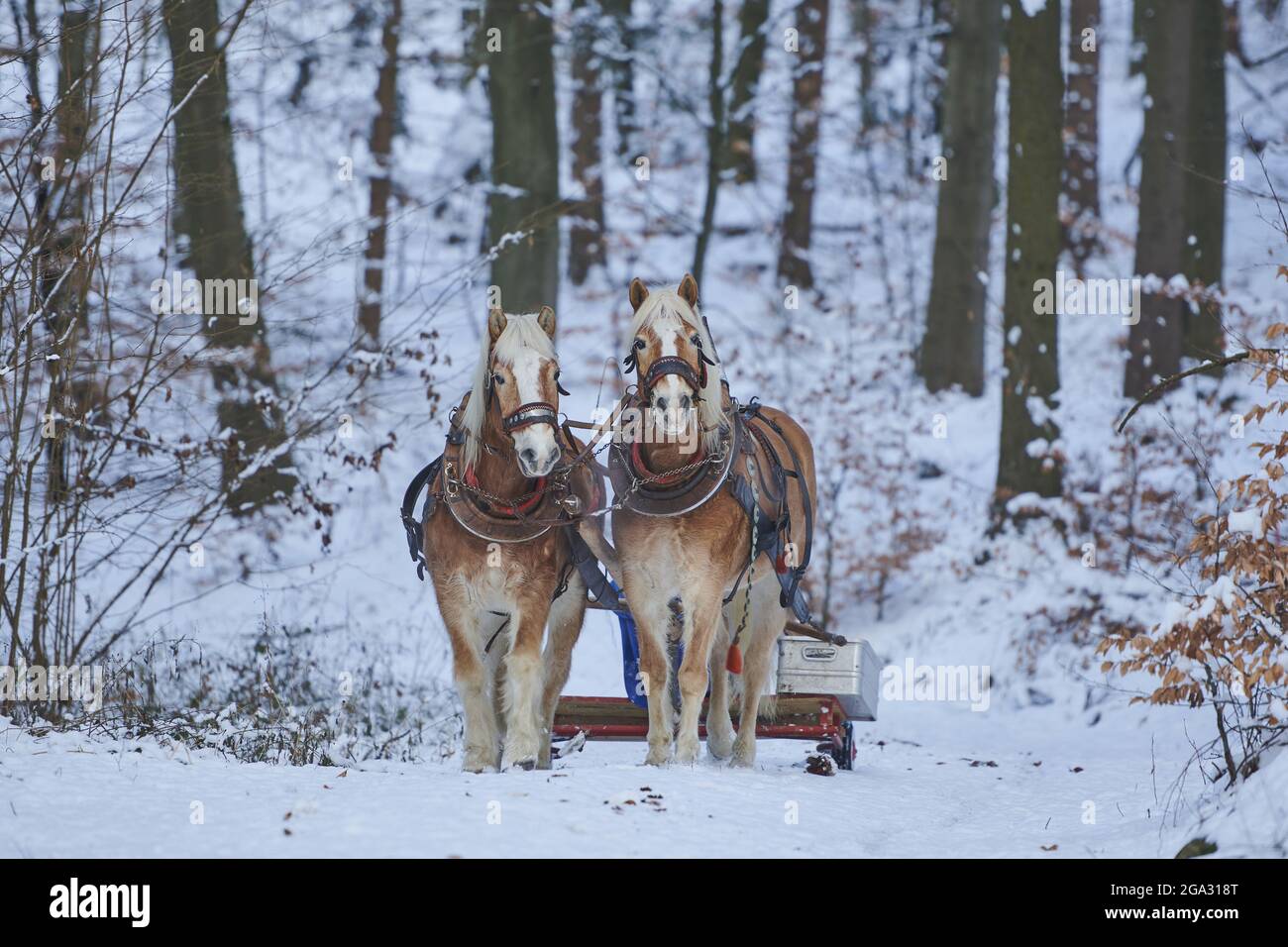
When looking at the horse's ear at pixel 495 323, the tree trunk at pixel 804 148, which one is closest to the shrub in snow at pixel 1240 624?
the horse's ear at pixel 495 323

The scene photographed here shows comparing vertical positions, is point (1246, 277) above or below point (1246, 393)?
above

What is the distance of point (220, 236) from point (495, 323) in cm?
265

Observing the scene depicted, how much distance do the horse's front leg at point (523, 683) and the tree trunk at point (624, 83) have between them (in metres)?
12.9

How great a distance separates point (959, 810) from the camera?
22.2ft

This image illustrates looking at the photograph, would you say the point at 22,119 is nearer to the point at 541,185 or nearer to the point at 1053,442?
the point at 541,185

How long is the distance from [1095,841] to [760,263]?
1754 centimetres

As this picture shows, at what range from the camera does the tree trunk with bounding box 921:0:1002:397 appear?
16.7 metres

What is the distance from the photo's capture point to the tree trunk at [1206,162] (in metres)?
15.6

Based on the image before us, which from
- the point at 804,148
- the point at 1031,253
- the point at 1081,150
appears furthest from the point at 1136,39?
the point at 1031,253

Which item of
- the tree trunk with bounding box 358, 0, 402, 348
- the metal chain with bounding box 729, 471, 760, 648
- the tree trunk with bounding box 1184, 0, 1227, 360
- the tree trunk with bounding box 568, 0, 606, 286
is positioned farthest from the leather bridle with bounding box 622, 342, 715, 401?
the tree trunk with bounding box 568, 0, 606, 286

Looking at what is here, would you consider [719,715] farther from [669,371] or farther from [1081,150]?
[1081,150]

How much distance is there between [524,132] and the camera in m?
13.7

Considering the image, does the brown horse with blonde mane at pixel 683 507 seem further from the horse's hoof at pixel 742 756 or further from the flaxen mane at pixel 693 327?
the horse's hoof at pixel 742 756

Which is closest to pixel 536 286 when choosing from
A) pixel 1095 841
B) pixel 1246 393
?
pixel 1246 393
